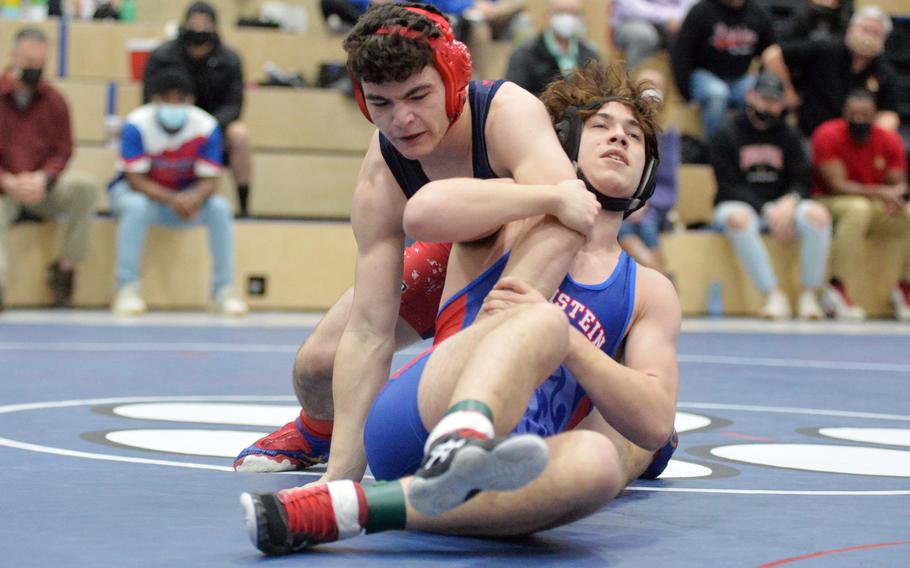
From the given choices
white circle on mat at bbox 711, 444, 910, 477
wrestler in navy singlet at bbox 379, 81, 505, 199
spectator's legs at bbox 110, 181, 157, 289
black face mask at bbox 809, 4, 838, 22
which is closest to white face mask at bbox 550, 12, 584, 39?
black face mask at bbox 809, 4, 838, 22

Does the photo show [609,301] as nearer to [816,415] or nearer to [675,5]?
[816,415]

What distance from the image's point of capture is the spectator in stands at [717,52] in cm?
1049

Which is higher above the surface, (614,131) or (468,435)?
(614,131)

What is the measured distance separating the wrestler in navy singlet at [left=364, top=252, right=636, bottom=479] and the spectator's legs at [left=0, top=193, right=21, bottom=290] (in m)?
5.84

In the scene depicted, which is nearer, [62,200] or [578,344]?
[578,344]

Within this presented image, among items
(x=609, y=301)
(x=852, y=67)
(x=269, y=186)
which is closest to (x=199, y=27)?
(x=269, y=186)

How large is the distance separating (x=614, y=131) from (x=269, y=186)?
6814mm

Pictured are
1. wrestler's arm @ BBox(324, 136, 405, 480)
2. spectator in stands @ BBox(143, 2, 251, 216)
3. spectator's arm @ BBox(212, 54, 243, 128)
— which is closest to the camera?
wrestler's arm @ BBox(324, 136, 405, 480)

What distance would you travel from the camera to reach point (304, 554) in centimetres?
256

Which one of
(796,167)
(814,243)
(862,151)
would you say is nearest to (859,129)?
(862,151)

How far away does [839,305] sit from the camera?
9.77 metres

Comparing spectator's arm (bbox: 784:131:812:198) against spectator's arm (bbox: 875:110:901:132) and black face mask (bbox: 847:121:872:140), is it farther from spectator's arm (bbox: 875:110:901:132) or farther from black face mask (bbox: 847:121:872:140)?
spectator's arm (bbox: 875:110:901:132)

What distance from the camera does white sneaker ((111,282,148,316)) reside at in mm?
8430

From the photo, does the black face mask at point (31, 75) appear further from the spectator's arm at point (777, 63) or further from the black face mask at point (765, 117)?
the spectator's arm at point (777, 63)
